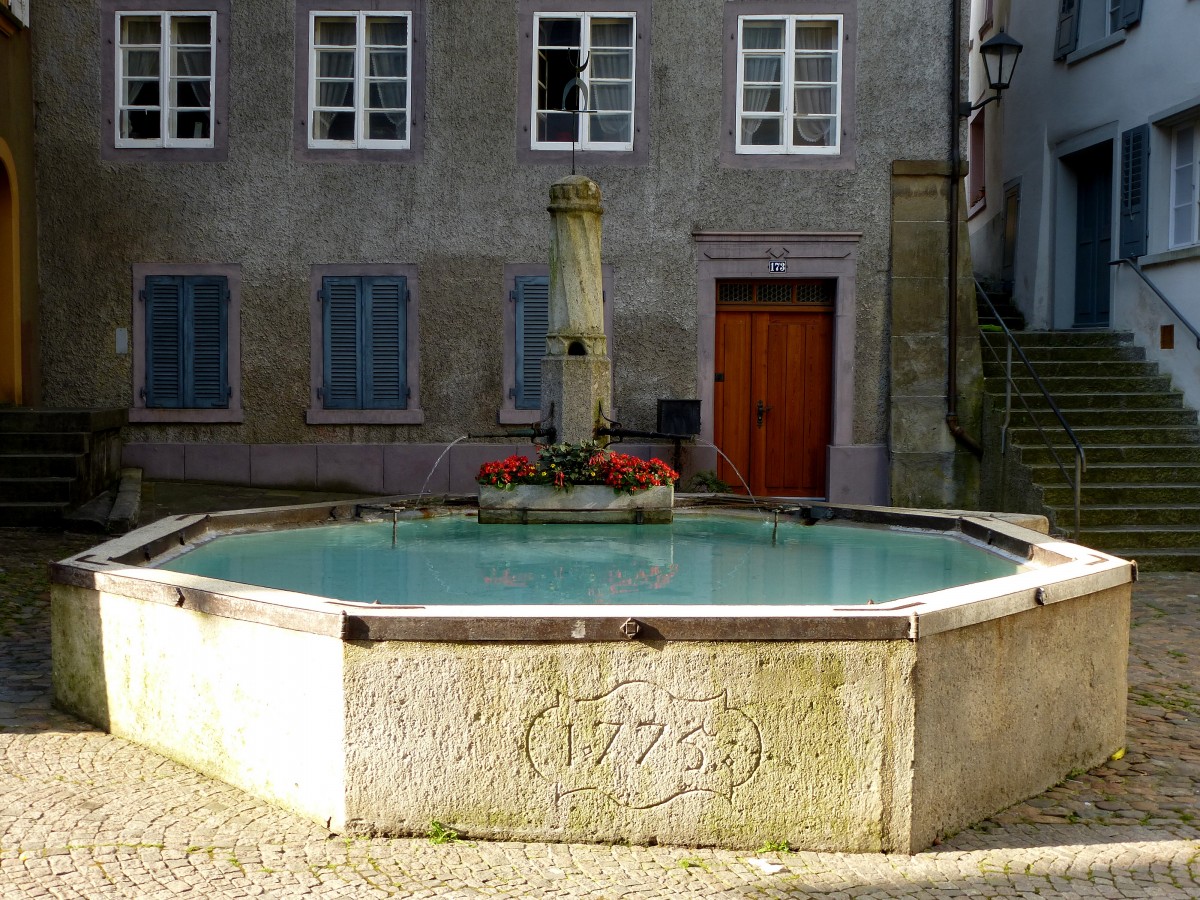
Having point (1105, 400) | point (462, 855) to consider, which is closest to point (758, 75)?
point (1105, 400)

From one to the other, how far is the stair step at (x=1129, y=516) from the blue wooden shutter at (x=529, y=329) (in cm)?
540

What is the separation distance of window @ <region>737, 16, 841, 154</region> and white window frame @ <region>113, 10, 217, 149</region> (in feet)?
18.2

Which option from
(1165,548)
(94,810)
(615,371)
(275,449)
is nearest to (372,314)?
(275,449)

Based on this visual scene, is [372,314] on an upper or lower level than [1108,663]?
upper

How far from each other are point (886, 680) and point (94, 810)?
9.07 feet

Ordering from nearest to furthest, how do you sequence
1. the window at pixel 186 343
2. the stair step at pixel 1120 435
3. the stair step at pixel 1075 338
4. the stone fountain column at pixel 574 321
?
the stone fountain column at pixel 574 321
the stair step at pixel 1120 435
the window at pixel 186 343
the stair step at pixel 1075 338

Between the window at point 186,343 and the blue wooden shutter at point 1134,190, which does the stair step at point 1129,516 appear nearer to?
the blue wooden shutter at point 1134,190

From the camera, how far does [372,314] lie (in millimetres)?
14445

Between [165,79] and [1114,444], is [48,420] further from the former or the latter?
[1114,444]

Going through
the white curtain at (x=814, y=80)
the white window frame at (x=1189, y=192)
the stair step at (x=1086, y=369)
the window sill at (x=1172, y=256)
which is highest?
the white curtain at (x=814, y=80)

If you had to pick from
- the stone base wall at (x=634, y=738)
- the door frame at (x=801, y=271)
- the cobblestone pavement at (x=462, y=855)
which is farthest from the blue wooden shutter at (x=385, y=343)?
the stone base wall at (x=634, y=738)

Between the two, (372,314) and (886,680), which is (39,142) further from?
(886,680)

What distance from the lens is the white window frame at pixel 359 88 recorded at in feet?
47.2

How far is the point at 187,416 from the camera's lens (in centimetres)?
1448
